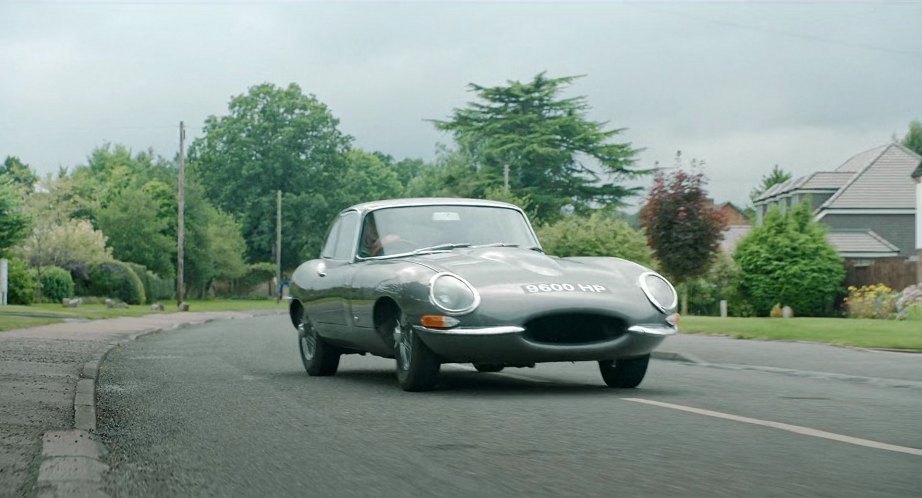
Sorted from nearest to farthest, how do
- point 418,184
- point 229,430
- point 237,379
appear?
point 229,430, point 237,379, point 418,184

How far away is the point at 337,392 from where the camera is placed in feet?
32.3

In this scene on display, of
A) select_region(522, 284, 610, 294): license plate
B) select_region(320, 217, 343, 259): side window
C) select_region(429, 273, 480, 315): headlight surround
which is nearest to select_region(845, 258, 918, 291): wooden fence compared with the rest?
select_region(320, 217, 343, 259): side window

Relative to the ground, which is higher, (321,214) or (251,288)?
(321,214)

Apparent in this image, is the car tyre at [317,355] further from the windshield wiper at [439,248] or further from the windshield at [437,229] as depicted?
the windshield wiper at [439,248]

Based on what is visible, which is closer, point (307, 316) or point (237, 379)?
point (237, 379)

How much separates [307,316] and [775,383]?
15.1ft

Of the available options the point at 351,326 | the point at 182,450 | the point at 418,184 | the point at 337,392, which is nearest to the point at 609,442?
the point at 182,450

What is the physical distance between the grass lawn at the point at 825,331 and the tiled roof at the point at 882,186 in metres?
38.0

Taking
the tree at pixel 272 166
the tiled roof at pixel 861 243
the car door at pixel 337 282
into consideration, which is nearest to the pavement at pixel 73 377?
the car door at pixel 337 282

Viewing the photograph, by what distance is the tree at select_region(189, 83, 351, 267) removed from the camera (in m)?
85.1

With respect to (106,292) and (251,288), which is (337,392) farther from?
(251,288)

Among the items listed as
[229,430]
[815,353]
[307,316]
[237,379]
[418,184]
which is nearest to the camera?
[229,430]

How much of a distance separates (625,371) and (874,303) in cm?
2589

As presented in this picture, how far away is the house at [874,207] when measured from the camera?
57219mm
